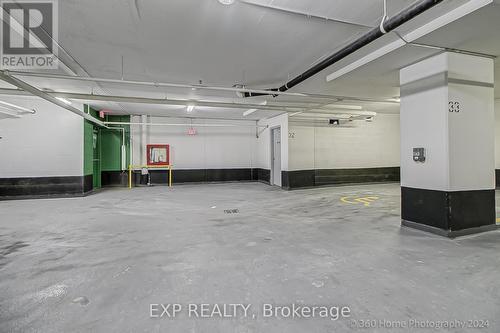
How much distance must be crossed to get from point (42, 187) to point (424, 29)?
29.9ft

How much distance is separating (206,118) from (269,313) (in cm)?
938

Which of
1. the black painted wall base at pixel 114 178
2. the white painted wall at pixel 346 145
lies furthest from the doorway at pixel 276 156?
the black painted wall base at pixel 114 178

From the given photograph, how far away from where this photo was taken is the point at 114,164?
9.99m

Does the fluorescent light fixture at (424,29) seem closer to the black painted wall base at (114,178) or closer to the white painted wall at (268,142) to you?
the white painted wall at (268,142)

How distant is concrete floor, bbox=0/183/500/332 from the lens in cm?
181

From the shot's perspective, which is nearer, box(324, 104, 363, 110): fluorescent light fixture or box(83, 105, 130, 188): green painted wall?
box(324, 104, 363, 110): fluorescent light fixture

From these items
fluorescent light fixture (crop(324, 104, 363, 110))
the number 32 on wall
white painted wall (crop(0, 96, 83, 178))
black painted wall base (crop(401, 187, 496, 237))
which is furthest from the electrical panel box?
white painted wall (crop(0, 96, 83, 178))

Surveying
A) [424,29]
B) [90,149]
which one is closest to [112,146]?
[90,149]

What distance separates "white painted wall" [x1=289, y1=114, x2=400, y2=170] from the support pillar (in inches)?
195

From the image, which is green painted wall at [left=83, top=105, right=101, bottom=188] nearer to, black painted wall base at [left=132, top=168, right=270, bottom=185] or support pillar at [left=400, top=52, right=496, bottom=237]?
black painted wall base at [left=132, top=168, right=270, bottom=185]

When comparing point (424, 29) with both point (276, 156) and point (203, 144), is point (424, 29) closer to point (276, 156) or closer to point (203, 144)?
point (276, 156)

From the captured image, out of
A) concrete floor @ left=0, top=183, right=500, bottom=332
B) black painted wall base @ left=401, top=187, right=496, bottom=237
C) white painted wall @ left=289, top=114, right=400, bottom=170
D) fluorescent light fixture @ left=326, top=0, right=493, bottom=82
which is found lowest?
concrete floor @ left=0, top=183, right=500, bottom=332

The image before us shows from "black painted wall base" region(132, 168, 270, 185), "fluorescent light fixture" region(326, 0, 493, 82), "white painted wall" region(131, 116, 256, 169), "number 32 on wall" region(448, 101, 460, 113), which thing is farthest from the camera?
"black painted wall base" region(132, 168, 270, 185)

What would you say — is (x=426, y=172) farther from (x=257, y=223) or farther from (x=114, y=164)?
(x=114, y=164)
